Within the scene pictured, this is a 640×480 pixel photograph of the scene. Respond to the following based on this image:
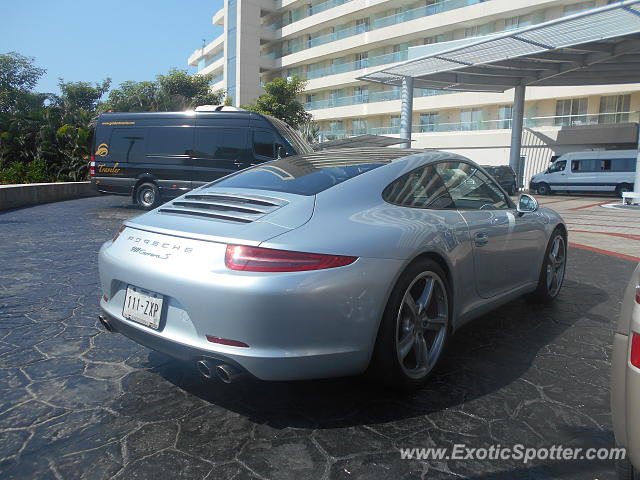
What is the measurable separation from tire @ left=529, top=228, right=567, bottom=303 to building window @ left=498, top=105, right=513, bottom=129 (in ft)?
98.1

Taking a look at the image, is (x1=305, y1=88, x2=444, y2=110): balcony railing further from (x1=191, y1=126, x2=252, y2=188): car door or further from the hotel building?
(x1=191, y1=126, x2=252, y2=188): car door

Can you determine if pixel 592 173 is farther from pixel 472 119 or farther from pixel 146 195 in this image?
pixel 146 195

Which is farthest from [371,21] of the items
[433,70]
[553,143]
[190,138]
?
[190,138]

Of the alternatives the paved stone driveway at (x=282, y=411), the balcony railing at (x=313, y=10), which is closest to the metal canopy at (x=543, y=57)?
the paved stone driveway at (x=282, y=411)

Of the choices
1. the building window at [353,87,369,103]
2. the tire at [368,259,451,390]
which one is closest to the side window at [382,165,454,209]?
the tire at [368,259,451,390]

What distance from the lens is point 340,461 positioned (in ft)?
6.77

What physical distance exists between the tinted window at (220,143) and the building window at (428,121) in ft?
87.0

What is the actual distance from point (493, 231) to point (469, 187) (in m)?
Result: 0.38

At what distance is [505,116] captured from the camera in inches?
1287

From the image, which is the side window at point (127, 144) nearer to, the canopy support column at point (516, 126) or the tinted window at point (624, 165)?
the canopy support column at point (516, 126)

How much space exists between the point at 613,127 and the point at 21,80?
66.0 metres

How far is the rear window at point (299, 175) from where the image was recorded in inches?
109

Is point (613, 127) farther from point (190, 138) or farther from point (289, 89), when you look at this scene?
point (190, 138)

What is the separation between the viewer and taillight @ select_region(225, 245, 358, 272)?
213cm
